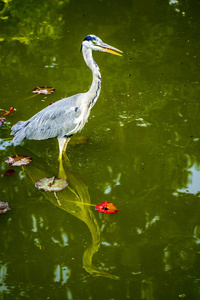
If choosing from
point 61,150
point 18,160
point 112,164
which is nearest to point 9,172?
point 18,160

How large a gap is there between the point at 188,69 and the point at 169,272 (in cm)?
349

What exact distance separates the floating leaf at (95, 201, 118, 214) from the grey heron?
90 cm

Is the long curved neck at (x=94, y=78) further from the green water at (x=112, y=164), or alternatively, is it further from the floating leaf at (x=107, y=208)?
the floating leaf at (x=107, y=208)

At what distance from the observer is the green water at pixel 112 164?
11.1ft

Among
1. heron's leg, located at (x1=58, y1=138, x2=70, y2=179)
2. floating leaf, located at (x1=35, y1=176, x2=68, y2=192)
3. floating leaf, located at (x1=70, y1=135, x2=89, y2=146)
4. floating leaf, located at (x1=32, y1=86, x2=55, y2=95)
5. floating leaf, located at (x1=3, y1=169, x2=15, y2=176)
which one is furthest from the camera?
floating leaf, located at (x1=32, y1=86, x2=55, y2=95)

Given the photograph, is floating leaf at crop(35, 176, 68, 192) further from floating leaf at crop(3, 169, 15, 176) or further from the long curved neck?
the long curved neck

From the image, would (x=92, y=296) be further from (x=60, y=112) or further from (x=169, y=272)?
(x=60, y=112)

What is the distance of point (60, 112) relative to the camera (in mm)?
4582

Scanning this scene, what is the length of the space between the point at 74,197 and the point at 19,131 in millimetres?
1062

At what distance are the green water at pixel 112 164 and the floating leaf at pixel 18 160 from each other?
113 millimetres

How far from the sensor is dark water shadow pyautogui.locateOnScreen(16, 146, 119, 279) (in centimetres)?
353

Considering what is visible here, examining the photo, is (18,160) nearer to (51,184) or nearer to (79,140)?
(51,184)

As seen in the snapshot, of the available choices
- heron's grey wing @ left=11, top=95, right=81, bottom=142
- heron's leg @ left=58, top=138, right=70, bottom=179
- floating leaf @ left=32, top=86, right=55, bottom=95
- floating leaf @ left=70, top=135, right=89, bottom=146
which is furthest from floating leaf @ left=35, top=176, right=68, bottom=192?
floating leaf @ left=32, top=86, right=55, bottom=95

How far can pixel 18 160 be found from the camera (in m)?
4.46
